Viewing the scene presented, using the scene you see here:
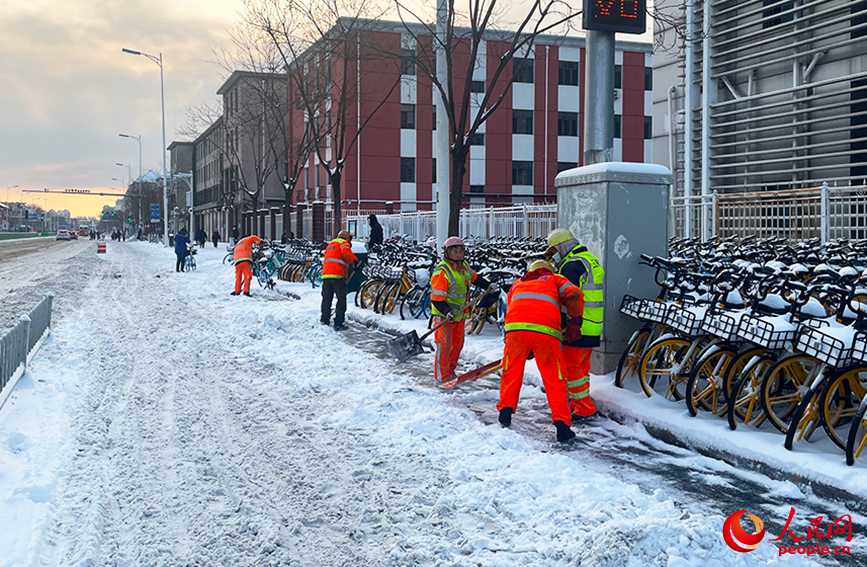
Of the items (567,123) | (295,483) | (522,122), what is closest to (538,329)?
(295,483)

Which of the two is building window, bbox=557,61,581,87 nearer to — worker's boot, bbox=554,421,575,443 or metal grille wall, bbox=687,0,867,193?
metal grille wall, bbox=687,0,867,193

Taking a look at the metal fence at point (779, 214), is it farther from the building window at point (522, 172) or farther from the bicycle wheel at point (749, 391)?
the building window at point (522, 172)

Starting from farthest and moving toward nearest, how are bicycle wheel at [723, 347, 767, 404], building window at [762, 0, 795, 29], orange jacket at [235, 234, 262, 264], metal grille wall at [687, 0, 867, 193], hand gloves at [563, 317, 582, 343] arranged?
1. orange jacket at [235, 234, 262, 264]
2. building window at [762, 0, 795, 29]
3. metal grille wall at [687, 0, 867, 193]
4. hand gloves at [563, 317, 582, 343]
5. bicycle wheel at [723, 347, 767, 404]

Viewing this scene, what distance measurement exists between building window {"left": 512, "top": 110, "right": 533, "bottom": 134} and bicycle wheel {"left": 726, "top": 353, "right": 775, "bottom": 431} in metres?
42.2

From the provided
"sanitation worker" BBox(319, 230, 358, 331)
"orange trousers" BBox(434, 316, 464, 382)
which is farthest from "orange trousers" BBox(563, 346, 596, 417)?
"sanitation worker" BBox(319, 230, 358, 331)

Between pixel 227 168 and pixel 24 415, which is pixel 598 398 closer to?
pixel 24 415

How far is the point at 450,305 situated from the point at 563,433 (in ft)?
9.19

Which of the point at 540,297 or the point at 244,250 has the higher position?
the point at 244,250

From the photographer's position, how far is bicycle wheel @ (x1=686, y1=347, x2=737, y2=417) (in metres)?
6.52

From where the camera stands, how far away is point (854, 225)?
48.5ft

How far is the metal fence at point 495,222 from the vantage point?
72.0ft

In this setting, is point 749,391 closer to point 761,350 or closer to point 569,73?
point 761,350

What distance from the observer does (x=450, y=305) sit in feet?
28.9

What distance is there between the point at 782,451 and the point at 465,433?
2.38 meters
